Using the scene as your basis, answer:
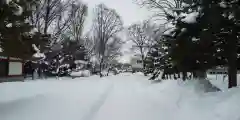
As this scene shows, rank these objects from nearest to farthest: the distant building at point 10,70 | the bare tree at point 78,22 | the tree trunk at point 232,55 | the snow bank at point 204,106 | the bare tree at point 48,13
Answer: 1. the snow bank at point 204,106
2. the tree trunk at point 232,55
3. the distant building at point 10,70
4. the bare tree at point 48,13
5. the bare tree at point 78,22

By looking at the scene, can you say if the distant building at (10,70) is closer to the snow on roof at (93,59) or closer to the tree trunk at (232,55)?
the tree trunk at (232,55)

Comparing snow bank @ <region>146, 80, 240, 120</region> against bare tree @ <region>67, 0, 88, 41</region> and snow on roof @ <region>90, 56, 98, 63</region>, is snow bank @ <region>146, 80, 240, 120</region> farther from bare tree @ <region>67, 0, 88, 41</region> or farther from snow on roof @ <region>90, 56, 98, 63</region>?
snow on roof @ <region>90, 56, 98, 63</region>

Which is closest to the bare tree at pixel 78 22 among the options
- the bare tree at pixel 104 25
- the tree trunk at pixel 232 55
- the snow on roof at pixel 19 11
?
the bare tree at pixel 104 25

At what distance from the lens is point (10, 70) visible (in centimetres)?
2944

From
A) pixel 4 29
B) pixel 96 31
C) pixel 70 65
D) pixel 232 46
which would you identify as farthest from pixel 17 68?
pixel 96 31

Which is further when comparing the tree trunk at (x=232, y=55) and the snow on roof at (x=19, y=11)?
the tree trunk at (x=232, y=55)

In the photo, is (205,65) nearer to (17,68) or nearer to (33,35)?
Answer: (33,35)

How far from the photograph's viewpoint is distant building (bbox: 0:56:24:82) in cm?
2819

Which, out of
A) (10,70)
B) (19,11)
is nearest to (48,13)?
(10,70)

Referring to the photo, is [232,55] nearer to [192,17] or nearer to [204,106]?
[192,17]

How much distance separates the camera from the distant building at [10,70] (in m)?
28.2

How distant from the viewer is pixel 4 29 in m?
9.27

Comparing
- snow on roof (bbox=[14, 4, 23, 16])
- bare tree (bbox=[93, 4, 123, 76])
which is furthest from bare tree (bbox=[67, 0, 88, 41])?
snow on roof (bbox=[14, 4, 23, 16])

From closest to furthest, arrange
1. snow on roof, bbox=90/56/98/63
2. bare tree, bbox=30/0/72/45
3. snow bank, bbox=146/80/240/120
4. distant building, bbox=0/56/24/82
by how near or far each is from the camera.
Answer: snow bank, bbox=146/80/240/120
distant building, bbox=0/56/24/82
bare tree, bbox=30/0/72/45
snow on roof, bbox=90/56/98/63
